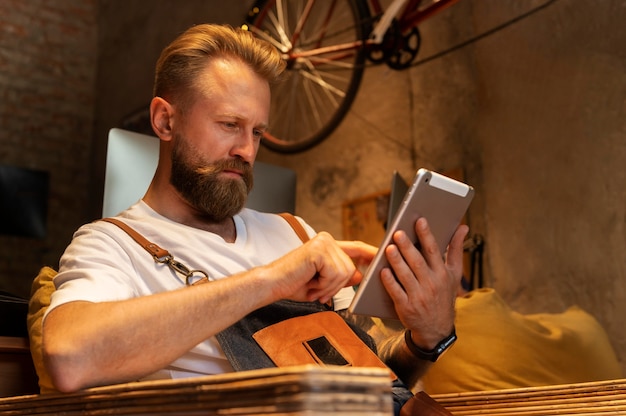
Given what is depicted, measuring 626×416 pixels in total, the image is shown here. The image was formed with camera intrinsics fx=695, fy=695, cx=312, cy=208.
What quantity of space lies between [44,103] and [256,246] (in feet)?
14.6

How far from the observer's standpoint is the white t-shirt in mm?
1038

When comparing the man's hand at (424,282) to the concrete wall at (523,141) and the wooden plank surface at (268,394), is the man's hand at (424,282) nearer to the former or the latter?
the wooden plank surface at (268,394)

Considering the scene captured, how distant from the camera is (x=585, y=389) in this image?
3.85 ft

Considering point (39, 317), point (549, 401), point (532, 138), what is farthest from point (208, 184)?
point (532, 138)

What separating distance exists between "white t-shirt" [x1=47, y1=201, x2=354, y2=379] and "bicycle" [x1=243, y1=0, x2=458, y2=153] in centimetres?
149

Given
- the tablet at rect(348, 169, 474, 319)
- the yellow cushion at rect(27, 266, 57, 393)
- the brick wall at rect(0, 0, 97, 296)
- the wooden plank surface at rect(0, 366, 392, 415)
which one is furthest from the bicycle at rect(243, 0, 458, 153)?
the brick wall at rect(0, 0, 97, 296)

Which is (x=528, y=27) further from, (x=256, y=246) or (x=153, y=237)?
(x=153, y=237)

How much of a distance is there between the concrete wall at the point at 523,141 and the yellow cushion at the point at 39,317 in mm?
1659

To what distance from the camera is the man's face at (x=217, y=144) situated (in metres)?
1.35

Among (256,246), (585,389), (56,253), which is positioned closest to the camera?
(585,389)

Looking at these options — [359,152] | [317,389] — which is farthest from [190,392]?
[359,152]

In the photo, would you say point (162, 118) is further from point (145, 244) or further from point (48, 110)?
point (48, 110)

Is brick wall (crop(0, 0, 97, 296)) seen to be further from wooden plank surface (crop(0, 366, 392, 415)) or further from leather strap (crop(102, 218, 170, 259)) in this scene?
wooden plank surface (crop(0, 366, 392, 415))

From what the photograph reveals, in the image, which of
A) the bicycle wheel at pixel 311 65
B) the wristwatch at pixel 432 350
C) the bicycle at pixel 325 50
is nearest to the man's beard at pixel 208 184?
the wristwatch at pixel 432 350
